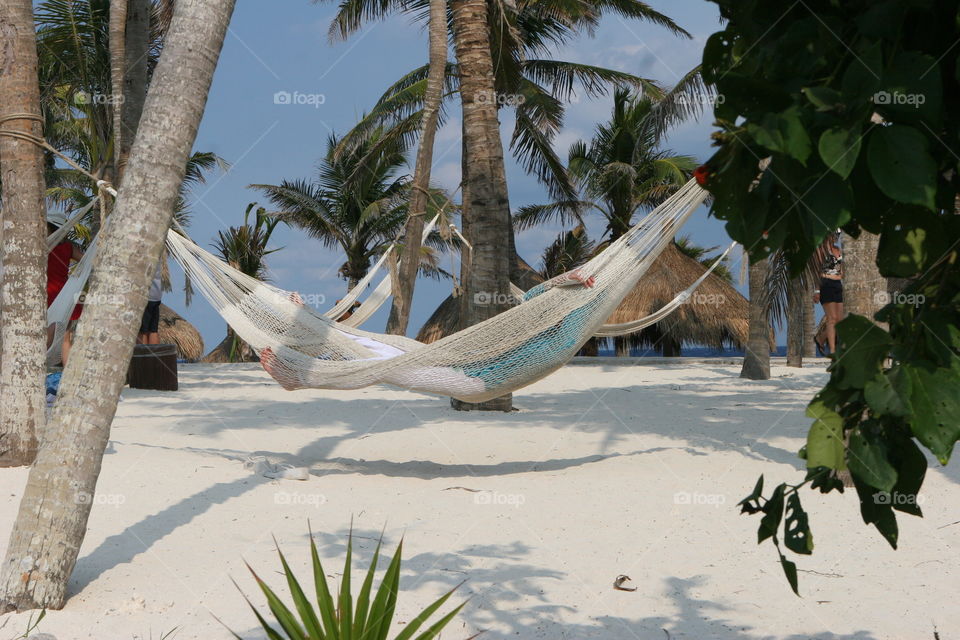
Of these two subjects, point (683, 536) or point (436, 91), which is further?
point (436, 91)

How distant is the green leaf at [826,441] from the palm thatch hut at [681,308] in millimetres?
11160

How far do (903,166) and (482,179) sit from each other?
498 centimetres

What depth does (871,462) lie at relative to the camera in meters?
0.70

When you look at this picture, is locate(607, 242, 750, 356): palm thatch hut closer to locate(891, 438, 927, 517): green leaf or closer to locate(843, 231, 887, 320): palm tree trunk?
locate(843, 231, 887, 320): palm tree trunk

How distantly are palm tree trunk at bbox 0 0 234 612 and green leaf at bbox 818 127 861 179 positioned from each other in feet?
6.11

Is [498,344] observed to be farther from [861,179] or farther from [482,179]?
[861,179]

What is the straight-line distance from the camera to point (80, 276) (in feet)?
15.1

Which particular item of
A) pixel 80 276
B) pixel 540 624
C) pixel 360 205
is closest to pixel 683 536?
pixel 540 624

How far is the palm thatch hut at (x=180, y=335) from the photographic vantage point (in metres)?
13.6

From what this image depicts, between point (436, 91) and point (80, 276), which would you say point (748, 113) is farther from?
point (436, 91)

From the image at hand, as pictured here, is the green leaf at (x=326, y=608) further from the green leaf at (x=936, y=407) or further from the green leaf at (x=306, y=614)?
the green leaf at (x=936, y=407)

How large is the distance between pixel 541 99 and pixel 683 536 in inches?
367

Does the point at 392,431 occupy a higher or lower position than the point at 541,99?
lower

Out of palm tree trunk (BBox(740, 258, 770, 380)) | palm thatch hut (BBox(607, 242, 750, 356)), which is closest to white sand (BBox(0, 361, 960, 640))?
palm tree trunk (BBox(740, 258, 770, 380))
